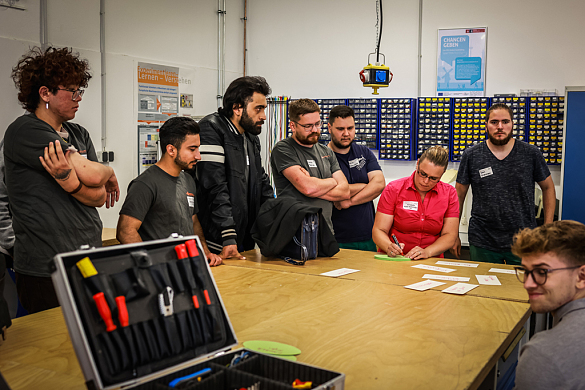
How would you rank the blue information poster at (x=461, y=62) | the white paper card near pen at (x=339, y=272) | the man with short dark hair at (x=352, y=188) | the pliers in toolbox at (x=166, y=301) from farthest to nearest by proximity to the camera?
the blue information poster at (x=461, y=62) < the man with short dark hair at (x=352, y=188) < the white paper card near pen at (x=339, y=272) < the pliers in toolbox at (x=166, y=301)

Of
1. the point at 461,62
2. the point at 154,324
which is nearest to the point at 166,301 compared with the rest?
the point at 154,324

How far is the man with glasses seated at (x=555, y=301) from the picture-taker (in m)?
1.24

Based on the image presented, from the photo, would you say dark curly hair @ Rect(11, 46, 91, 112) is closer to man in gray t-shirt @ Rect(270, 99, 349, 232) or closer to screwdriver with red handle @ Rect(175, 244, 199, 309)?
screwdriver with red handle @ Rect(175, 244, 199, 309)

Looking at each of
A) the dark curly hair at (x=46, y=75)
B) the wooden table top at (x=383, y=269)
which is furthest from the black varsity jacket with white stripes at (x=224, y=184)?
the dark curly hair at (x=46, y=75)

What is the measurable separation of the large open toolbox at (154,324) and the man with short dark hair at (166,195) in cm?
111

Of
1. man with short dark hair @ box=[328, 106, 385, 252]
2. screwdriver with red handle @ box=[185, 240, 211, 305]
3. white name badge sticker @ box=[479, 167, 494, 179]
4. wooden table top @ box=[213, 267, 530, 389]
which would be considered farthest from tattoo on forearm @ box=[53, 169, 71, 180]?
white name badge sticker @ box=[479, 167, 494, 179]

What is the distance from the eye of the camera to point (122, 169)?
5180 millimetres

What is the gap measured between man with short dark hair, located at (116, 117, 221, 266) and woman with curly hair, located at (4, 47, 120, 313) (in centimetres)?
24

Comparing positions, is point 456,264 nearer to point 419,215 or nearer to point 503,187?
point 419,215

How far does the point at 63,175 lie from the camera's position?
6.42 feet

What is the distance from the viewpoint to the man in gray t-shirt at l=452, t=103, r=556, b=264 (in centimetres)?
343

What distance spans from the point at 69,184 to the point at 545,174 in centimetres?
302

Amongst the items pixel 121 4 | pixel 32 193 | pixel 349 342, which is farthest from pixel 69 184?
pixel 121 4

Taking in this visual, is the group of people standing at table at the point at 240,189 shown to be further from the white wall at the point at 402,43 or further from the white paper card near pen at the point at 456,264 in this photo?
the white wall at the point at 402,43
